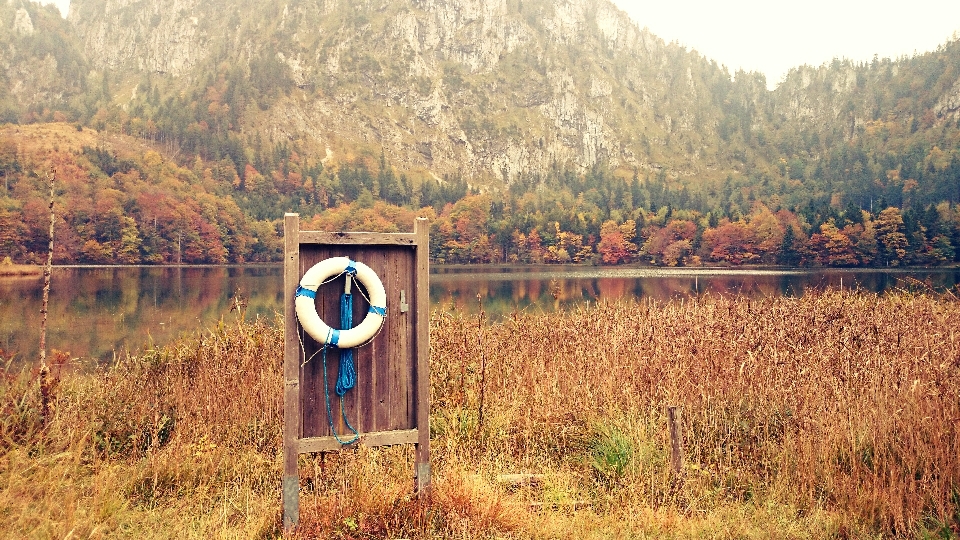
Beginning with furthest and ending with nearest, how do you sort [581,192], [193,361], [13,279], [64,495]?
1. [581,192]
2. [13,279]
3. [193,361]
4. [64,495]

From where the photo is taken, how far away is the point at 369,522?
447 centimetres

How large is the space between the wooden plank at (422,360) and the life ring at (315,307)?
0.27m

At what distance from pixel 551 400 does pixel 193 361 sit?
4.67 metres

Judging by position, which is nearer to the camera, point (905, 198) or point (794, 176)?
point (905, 198)

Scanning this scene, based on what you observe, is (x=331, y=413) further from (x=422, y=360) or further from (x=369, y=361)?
(x=422, y=360)

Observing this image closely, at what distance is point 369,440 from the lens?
4.56 metres

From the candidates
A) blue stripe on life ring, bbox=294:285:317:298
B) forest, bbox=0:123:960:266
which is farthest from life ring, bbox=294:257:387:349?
forest, bbox=0:123:960:266

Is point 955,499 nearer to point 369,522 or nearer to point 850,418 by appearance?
point 850,418

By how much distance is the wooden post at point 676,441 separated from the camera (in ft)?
17.2

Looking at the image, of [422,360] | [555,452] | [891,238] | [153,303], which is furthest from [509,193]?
[422,360]

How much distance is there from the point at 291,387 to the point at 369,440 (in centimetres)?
63

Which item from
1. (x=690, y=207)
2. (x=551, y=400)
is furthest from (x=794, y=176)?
(x=551, y=400)

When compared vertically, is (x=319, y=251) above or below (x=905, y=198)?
below

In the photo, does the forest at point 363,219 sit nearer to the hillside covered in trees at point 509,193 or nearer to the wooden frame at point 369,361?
the hillside covered in trees at point 509,193
